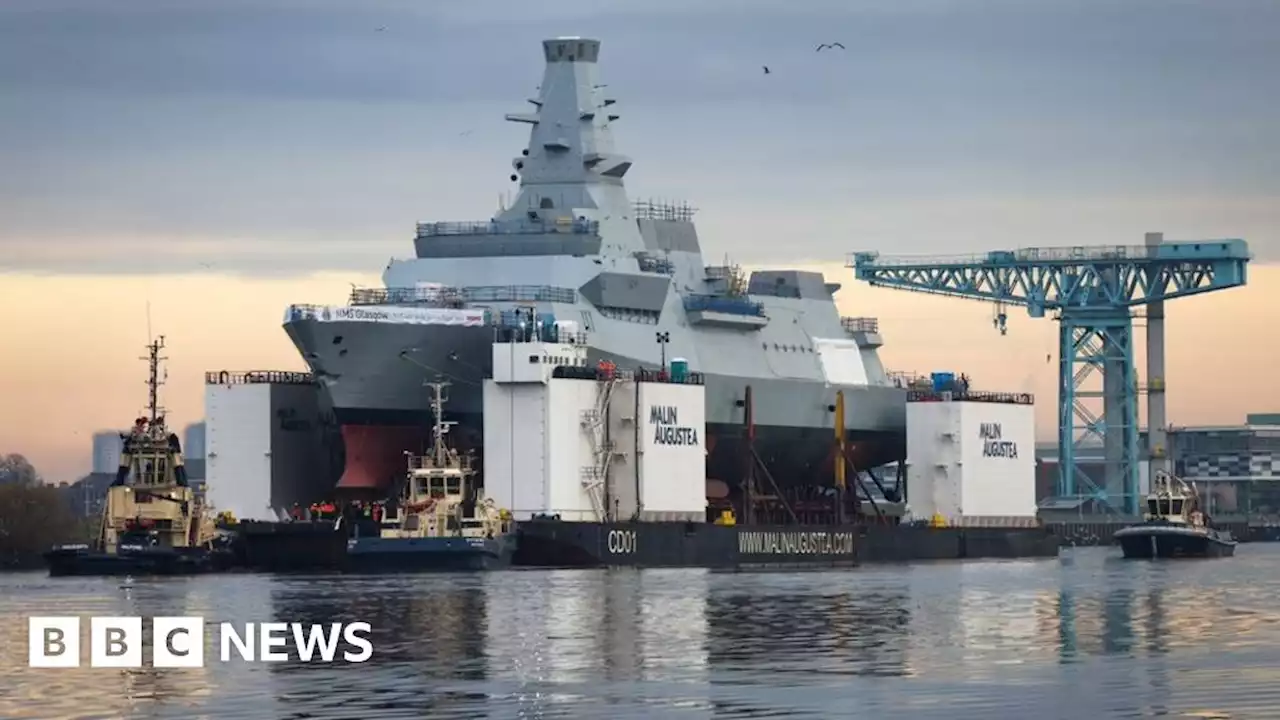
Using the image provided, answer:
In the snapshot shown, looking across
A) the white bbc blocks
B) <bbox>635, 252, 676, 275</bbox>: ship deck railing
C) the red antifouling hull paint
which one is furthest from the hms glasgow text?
the white bbc blocks

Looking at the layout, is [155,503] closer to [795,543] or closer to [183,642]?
[795,543]

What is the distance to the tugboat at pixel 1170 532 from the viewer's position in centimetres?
12012

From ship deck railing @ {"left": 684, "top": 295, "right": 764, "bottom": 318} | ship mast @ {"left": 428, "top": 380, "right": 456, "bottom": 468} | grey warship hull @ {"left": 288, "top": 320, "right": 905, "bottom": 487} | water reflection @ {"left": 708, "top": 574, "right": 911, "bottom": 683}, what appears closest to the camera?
water reflection @ {"left": 708, "top": 574, "right": 911, "bottom": 683}

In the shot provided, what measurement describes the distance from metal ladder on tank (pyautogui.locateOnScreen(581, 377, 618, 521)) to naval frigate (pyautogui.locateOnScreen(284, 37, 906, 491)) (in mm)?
2695

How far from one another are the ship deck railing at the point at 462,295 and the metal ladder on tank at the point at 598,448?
459 centimetres

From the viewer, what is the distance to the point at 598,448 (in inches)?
3984

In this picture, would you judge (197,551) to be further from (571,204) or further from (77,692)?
(77,692)

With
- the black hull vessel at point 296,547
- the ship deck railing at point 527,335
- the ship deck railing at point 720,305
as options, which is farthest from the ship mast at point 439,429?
the ship deck railing at point 720,305

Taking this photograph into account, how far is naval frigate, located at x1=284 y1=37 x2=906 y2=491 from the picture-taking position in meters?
100

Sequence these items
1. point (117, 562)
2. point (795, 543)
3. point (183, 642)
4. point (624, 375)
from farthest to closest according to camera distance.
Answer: point (795, 543), point (624, 375), point (117, 562), point (183, 642)

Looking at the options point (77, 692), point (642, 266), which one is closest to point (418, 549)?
point (642, 266)

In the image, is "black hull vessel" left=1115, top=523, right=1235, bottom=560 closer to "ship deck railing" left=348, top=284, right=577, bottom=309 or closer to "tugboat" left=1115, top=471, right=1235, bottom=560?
"tugboat" left=1115, top=471, right=1235, bottom=560

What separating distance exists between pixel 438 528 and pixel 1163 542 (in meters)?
38.8

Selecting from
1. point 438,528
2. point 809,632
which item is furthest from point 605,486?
point 809,632
